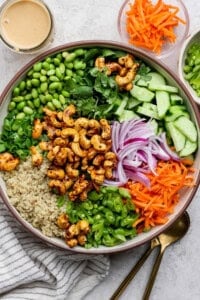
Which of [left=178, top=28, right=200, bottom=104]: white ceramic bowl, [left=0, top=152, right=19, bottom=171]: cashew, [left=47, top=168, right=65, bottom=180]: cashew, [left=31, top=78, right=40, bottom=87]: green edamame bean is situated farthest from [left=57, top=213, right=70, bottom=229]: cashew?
[left=178, top=28, right=200, bottom=104]: white ceramic bowl

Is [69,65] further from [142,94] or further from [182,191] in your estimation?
[182,191]

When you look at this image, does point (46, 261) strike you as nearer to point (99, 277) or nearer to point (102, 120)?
point (99, 277)

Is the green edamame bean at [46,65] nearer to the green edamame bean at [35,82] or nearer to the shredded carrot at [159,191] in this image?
the green edamame bean at [35,82]

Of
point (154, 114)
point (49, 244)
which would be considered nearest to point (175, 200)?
point (154, 114)

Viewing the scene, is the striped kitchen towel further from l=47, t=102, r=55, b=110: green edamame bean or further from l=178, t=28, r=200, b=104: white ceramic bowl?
l=178, t=28, r=200, b=104: white ceramic bowl

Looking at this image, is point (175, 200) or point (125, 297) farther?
point (125, 297)

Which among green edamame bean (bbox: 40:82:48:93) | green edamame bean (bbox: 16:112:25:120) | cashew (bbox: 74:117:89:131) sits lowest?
cashew (bbox: 74:117:89:131)
